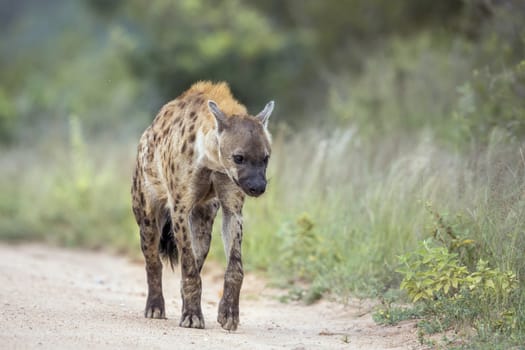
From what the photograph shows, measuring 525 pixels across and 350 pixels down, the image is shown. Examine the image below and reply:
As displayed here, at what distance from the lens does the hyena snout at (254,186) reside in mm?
6211

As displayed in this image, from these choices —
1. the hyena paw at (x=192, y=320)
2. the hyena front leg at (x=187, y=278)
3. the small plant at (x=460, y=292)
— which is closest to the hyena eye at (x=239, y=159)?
the hyena front leg at (x=187, y=278)

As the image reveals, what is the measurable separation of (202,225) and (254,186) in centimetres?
112

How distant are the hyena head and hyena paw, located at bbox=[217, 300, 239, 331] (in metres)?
0.74

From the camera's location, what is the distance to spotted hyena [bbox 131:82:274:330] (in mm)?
6395

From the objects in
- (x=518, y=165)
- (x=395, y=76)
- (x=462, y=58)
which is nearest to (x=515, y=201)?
(x=518, y=165)

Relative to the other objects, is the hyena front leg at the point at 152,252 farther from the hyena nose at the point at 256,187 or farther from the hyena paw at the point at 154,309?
the hyena nose at the point at 256,187

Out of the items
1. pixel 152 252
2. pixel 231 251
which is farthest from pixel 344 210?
pixel 231 251

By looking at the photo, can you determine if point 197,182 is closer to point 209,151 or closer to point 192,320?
point 209,151

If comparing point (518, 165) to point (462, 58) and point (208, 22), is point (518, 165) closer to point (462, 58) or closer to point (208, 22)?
point (462, 58)

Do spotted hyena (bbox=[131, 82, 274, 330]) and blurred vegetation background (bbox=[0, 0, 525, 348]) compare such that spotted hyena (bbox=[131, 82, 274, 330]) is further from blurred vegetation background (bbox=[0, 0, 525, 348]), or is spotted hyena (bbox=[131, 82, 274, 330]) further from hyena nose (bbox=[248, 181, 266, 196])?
blurred vegetation background (bbox=[0, 0, 525, 348])

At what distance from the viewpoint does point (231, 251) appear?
21.7ft

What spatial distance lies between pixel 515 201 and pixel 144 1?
1541 cm

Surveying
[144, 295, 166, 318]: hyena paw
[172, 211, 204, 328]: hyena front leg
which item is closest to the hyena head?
[172, 211, 204, 328]: hyena front leg

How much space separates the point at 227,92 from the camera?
709cm
